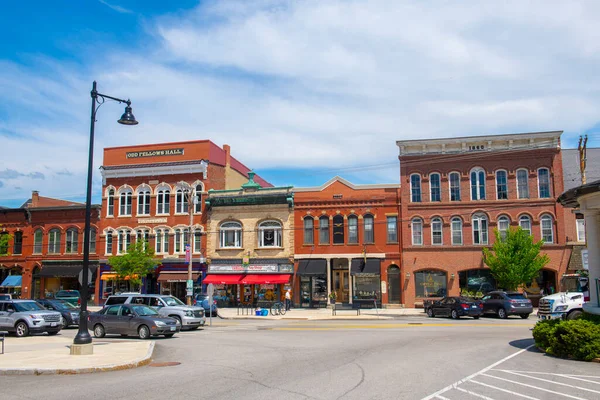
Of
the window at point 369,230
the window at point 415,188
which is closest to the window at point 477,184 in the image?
the window at point 415,188

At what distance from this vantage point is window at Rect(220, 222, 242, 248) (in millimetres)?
45812

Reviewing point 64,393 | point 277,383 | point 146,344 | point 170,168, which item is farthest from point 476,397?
point 170,168

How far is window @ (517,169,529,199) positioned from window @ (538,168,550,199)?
0.88 meters

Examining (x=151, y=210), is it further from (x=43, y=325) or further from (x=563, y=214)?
(x=563, y=214)

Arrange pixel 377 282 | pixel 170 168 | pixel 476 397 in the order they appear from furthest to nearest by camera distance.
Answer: pixel 170 168 → pixel 377 282 → pixel 476 397

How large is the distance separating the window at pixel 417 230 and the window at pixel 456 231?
2.33 meters

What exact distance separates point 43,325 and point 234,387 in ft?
52.7

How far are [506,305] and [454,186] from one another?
12562 mm

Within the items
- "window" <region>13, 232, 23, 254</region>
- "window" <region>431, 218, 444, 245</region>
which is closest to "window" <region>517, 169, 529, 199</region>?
"window" <region>431, 218, 444, 245</region>

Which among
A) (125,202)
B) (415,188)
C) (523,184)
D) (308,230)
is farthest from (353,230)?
(125,202)

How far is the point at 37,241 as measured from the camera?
51062 millimetres

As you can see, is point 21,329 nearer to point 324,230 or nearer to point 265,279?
point 265,279

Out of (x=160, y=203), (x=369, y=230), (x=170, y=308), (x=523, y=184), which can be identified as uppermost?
(x=523, y=184)

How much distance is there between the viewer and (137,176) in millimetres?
48906
